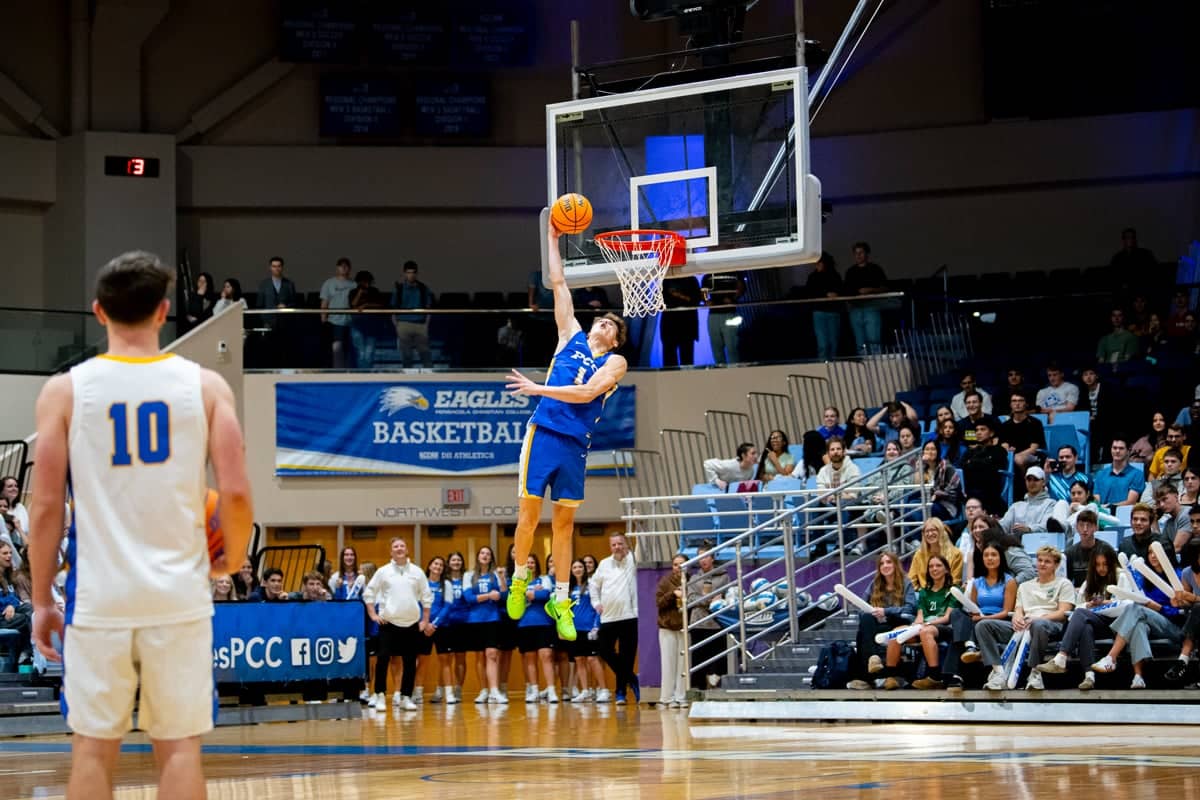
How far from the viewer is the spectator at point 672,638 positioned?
51.1 feet

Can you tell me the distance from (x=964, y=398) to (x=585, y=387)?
901 centimetres

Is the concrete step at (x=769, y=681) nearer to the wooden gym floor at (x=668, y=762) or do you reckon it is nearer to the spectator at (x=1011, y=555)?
the wooden gym floor at (x=668, y=762)

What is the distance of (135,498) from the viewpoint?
3936 mm

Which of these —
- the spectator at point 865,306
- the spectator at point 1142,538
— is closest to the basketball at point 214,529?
the spectator at point 1142,538

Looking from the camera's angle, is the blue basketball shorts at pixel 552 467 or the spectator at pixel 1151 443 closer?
the blue basketball shorts at pixel 552 467

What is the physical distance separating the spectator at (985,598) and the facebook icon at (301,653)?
6083mm

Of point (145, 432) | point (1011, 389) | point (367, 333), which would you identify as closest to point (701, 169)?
point (1011, 389)

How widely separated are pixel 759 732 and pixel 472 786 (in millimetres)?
4430

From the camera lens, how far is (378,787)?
7.69 meters

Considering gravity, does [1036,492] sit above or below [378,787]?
above

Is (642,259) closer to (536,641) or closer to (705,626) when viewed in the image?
(705,626)

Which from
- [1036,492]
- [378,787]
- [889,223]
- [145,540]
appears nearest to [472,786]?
[378,787]

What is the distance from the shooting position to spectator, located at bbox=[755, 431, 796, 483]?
16781 mm

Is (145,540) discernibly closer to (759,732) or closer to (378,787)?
(378,787)
